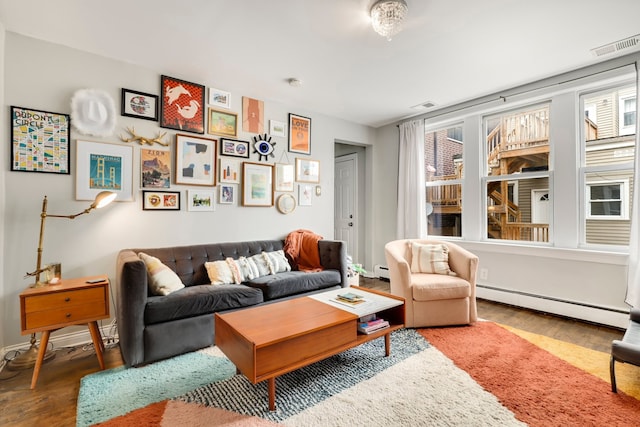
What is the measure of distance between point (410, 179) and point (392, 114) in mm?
1015

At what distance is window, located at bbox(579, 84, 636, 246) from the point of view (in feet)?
9.39

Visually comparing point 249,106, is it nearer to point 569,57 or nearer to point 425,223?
point 425,223

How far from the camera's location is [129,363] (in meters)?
2.08

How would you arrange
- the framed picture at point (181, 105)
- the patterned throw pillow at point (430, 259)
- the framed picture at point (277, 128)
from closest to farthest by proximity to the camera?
the framed picture at point (181, 105) < the patterned throw pillow at point (430, 259) < the framed picture at point (277, 128)

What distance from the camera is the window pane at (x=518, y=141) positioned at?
340 centimetres

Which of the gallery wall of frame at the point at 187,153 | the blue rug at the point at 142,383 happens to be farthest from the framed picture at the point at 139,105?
the blue rug at the point at 142,383

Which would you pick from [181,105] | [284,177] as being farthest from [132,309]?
[284,177]

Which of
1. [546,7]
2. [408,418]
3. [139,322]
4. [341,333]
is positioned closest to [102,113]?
[139,322]

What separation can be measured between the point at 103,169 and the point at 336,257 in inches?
96.1

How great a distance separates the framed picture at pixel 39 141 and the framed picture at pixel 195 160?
89 cm

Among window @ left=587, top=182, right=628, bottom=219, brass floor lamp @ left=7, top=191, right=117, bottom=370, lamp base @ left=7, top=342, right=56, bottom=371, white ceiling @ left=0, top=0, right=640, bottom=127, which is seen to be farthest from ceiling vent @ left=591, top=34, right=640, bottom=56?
lamp base @ left=7, top=342, right=56, bottom=371

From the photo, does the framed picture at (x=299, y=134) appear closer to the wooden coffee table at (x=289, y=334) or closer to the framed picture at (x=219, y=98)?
the framed picture at (x=219, y=98)

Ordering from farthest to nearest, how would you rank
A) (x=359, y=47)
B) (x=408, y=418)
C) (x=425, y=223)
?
(x=425, y=223), (x=359, y=47), (x=408, y=418)

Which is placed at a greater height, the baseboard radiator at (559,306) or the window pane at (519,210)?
the window pane at (519,210)
